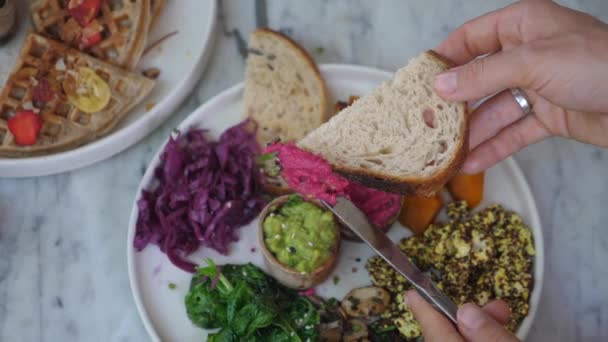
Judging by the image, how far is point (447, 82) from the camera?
2262 millimetres

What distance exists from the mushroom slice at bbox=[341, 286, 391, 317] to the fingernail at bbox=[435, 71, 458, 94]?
93 cm

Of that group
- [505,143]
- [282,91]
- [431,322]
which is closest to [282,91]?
[282,91]

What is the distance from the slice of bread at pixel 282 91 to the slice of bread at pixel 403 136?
1.57ft

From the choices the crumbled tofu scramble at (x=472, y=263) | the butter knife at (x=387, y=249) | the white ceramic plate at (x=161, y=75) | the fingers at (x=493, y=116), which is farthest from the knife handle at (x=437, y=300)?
the white ceramic plate at (x=161, y=75)

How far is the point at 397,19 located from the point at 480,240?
57.5 inches

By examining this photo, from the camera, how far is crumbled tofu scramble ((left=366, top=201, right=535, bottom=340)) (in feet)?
8.43

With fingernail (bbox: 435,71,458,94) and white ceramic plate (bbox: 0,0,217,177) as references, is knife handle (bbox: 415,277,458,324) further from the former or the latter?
white ceramic plate (bbox: 0,0,217,177)

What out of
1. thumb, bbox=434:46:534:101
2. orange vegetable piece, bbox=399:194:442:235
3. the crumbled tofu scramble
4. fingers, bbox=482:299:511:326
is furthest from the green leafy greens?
thumb, bbox=434:46:534:101

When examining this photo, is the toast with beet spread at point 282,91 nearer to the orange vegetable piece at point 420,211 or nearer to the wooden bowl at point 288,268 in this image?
the wooden bowl at point 288,268

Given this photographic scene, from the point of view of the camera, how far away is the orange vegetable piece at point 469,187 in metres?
2.81

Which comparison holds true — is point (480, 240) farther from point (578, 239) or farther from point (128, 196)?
point (128, 196)

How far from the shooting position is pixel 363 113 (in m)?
2.45

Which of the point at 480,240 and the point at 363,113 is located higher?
the point at 363,113

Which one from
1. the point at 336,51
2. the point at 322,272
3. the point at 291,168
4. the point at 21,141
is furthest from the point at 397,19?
the point at 21,141
